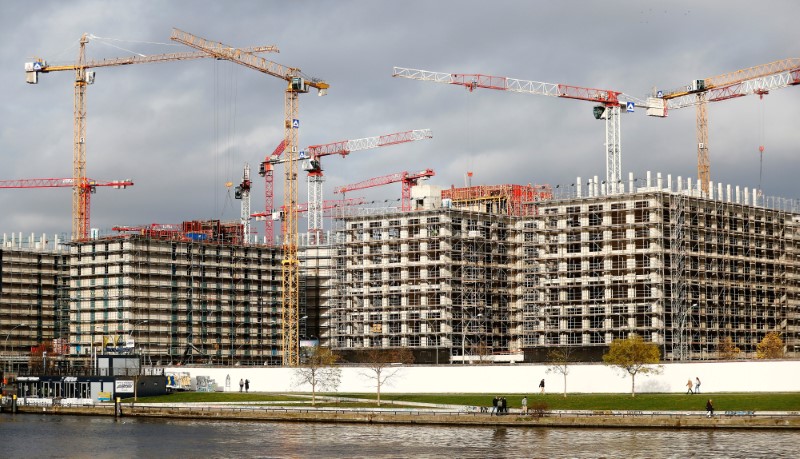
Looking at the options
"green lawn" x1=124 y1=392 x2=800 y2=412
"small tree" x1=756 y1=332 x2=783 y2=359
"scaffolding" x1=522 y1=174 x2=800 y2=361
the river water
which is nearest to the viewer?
the river water

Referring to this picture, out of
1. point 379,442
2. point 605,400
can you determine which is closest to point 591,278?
point 605,400

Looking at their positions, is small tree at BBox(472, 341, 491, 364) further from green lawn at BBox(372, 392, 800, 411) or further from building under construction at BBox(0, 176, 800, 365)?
green lawn at BBox(372, 392, 800, 411)

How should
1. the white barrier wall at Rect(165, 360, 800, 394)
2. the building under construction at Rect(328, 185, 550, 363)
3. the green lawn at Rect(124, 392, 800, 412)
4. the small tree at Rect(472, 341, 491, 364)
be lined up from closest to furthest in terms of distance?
the green lawn at Rect(124, 392, 800, 412), the white barrier wall at Rect(165, 360, 800, 394), the small tree at Rect(472, 341, 491, 364), the building under construction at Rect(328, 185, 550, 363)

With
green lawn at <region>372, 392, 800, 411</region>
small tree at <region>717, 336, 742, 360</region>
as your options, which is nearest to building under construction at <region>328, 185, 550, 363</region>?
small tree at <region>717, 336, 742, 360</region>

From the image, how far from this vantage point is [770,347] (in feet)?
567

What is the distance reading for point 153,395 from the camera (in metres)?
152

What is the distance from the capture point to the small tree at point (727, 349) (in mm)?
173625

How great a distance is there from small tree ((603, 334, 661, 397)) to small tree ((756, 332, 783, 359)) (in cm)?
4070

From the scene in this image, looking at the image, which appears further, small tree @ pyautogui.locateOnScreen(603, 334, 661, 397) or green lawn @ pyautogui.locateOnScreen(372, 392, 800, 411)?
small tree @ pyautogui.locateOnScreen(603, 334, 661, 397)

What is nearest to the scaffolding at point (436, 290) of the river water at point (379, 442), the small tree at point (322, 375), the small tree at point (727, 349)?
the small tree at point (727, 349)

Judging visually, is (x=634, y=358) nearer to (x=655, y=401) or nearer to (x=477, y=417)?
(x=655, y=401)

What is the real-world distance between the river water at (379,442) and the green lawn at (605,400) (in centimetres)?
1293

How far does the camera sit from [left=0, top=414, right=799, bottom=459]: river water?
85875mm

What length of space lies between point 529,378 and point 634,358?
1595cm
